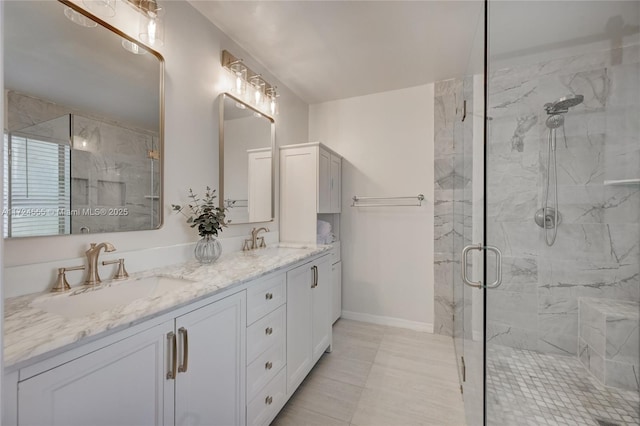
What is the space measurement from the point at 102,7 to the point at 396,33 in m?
1.74

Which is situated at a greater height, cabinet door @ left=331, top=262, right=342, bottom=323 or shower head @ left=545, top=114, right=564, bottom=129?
shower head @ left=545, top=114, right=564, bottom=129

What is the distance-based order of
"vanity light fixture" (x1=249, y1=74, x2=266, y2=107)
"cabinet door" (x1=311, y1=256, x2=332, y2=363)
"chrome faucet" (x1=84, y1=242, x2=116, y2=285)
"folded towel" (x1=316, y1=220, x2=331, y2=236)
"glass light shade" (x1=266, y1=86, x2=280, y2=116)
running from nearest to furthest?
1. "chrome faucet" (x1=84, y1=242, x2=116, y2=285)
2. "cabinet door" (x1=311, y1=256, x2=332, y2=363)
3. "vanity light fixture" (x1=249, y1=74, x2=266, y2=107)
4. "glass light shade" (x1=266, y1=86, x2=280, y2=116)
5. "folded towel" (x1=316, y1=220, x2=331, y2=236)

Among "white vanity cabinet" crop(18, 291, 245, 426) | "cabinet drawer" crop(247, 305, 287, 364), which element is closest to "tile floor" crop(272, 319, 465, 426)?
"cabinet drawer" crop(247, 305, 287, 364)

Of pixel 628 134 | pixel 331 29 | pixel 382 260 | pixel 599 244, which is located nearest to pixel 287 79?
pixel 331 29

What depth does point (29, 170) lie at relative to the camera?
1016 millimetres

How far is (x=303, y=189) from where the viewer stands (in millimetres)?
2545

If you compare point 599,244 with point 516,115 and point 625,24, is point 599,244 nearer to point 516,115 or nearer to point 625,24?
point 516,115

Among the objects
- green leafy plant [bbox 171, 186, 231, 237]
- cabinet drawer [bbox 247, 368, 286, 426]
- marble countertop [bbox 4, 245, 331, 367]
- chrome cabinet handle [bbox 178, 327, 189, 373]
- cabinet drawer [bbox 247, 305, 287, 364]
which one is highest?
green leafy plant [bbox 171, 186, 231, 237]

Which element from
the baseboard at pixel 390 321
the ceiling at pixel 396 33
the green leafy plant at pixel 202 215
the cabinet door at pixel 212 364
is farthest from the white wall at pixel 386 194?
the cabinet door at pixel 212 364

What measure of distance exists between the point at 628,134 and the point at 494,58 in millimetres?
733

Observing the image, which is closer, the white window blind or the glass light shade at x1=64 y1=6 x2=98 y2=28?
the white window blind

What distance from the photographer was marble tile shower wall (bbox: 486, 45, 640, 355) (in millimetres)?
1357

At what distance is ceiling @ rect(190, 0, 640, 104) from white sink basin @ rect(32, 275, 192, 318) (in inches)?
65.1

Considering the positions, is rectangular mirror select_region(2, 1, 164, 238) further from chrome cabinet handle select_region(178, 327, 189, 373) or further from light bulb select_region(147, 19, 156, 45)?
chrome cabinet handle select_region(178, 327, 189, 373)
